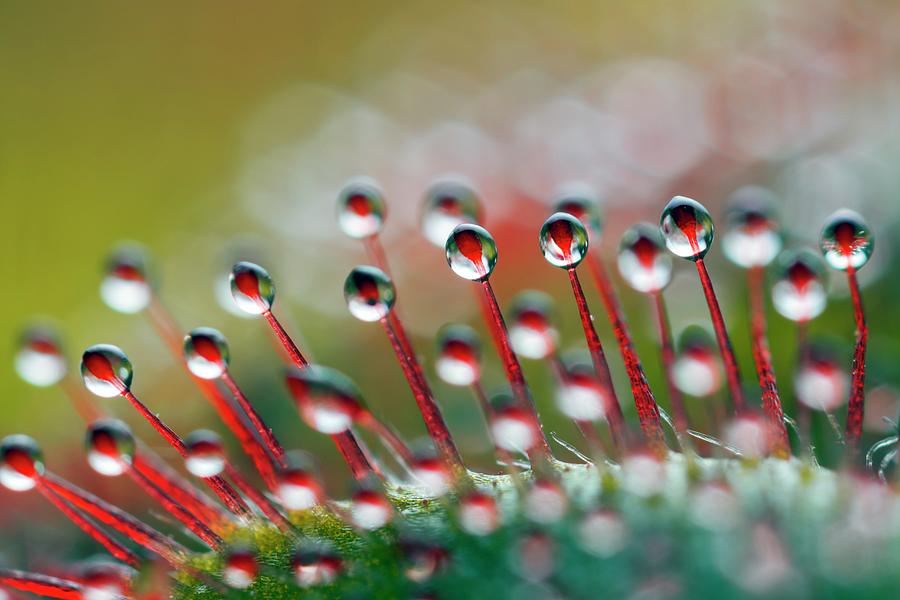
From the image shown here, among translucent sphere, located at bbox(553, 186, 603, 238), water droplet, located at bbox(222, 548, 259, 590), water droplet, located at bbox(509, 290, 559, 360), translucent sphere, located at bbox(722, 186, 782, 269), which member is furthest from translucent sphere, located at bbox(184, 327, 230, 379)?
translucent sphere, located at bbox(722, 186, 782, 269)

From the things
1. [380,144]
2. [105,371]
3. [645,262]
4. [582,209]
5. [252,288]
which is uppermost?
[380,144]

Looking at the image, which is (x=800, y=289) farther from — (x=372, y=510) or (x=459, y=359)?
(x=372, y=510)

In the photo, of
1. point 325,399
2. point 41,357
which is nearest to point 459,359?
point 325,399

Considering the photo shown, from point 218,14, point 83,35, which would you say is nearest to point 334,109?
point 218,14

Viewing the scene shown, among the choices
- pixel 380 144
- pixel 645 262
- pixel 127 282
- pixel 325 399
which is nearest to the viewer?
pixel 325 399

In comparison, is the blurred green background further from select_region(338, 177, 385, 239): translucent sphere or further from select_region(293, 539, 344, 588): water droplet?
select_region(293, 539, 344, 588): water droplet

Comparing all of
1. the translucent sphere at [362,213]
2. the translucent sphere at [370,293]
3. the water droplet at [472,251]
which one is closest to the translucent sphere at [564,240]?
the water droplet at [472,251]

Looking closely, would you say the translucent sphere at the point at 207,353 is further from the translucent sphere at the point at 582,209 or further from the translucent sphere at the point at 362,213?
the translucent sphere at the point at 582,209

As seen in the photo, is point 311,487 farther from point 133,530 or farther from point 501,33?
point 501,33
